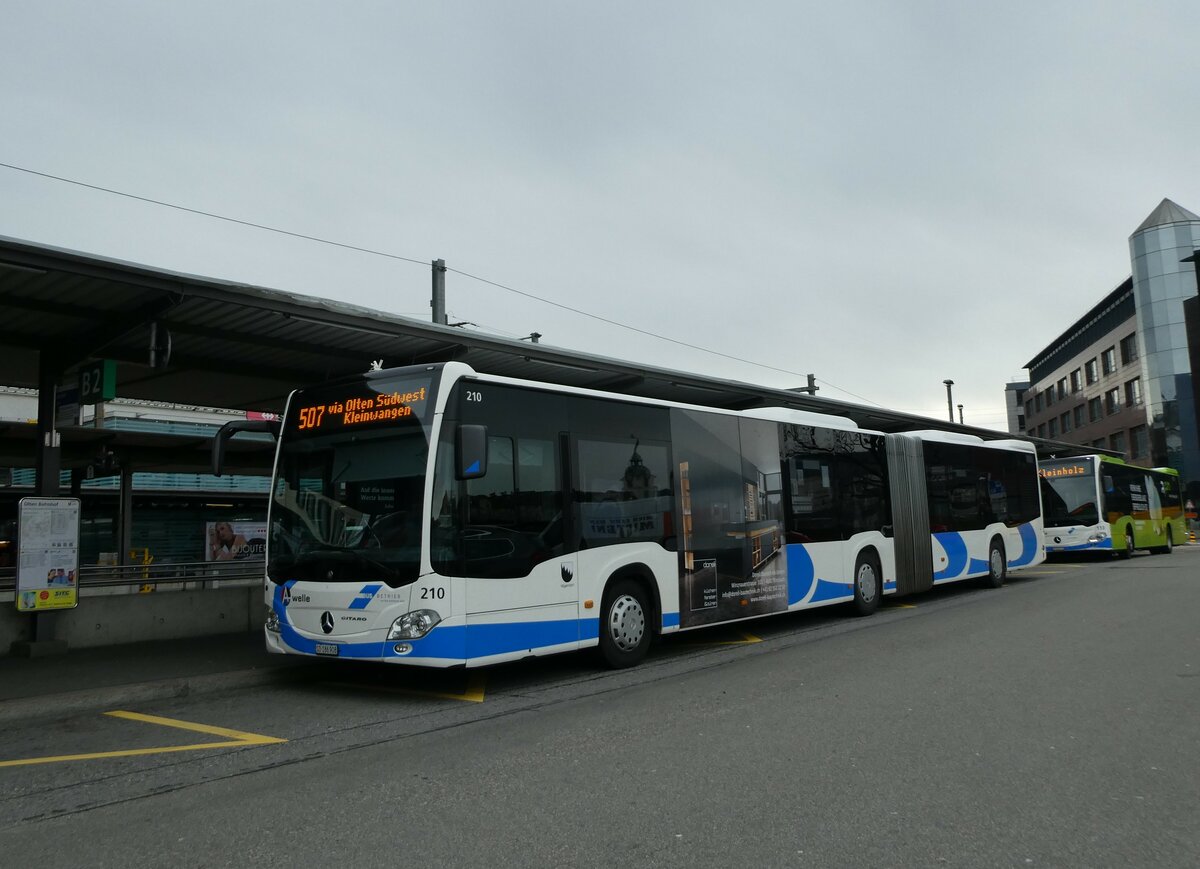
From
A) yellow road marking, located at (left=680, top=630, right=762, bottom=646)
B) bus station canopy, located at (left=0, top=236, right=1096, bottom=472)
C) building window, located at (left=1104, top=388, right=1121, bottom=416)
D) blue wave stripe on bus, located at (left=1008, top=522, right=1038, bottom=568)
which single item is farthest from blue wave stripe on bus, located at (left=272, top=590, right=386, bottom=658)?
building window, located at (left=1104, top=388, right=1121, bottom=416)

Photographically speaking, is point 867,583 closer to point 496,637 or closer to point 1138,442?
point 496,637

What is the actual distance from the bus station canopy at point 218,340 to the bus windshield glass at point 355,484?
4.74ft

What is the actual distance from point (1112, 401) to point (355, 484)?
237 ft

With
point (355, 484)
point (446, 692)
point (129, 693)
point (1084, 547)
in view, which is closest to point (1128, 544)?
point (1084, 547)

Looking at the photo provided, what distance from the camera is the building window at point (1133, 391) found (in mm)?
62938

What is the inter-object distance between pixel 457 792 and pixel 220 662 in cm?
597

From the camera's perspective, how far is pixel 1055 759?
5699mm

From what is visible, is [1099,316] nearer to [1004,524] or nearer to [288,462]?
[1004,524]

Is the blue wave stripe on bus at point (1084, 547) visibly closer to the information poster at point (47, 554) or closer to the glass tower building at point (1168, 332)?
the information poster at point (47, 554)

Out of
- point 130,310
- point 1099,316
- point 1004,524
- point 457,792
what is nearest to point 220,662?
point 130,310

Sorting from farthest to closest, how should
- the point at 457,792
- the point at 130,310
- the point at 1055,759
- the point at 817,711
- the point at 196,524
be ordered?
the point at 196,524 < the point at 130,310 < the point at 817,711 < the point at 1055,759 < the point at 457,792

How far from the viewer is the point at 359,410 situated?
348 inches

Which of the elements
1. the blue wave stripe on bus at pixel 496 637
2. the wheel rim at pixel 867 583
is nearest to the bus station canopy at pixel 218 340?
the wheel rim at pixel 867 583

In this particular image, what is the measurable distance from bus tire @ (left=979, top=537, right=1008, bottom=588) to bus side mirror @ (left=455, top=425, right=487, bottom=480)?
565 inches
